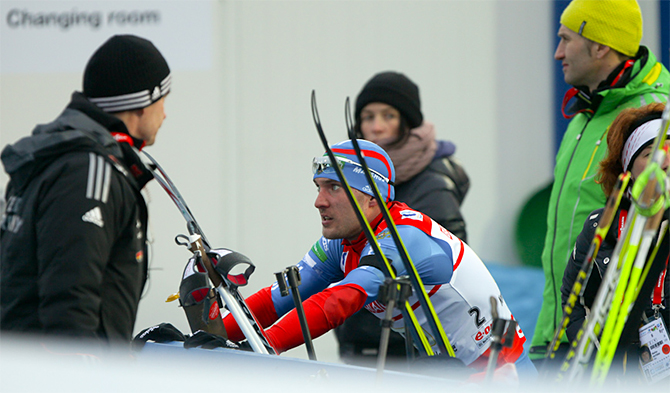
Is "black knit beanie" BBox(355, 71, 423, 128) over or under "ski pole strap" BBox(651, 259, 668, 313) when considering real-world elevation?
over

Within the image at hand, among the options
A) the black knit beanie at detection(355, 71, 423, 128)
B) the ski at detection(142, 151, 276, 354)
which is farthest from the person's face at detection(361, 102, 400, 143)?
the ski at detection(142, 151, 276, 354)

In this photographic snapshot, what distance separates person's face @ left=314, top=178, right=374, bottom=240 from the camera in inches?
77.4

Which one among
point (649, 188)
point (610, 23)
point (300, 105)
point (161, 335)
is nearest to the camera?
point (649, 188)

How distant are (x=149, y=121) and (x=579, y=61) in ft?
5.09

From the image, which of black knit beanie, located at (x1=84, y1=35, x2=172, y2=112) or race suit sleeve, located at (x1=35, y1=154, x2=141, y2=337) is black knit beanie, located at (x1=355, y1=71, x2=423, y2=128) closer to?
black knit beanie, located at (x1=84, y1=35, x2=172, y2=112)

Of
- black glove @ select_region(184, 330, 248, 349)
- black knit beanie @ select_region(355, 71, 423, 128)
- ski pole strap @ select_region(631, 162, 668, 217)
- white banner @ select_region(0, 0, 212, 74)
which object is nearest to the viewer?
ski pole strap @ select_region(631, 162, 668, 217)

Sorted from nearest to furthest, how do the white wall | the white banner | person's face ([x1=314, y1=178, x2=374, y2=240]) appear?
person's face ([x1=314, y1=178, x2=374, y2=240]) → the white banner → the white wall

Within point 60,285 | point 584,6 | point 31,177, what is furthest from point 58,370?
point 584,6

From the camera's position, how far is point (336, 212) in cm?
197

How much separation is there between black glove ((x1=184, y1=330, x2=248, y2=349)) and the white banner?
310cm

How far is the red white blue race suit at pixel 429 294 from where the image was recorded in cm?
171

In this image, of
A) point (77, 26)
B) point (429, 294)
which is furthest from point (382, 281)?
point (77, 26)

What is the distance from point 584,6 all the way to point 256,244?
2.85 meters

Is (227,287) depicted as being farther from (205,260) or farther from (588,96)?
(588,96)
